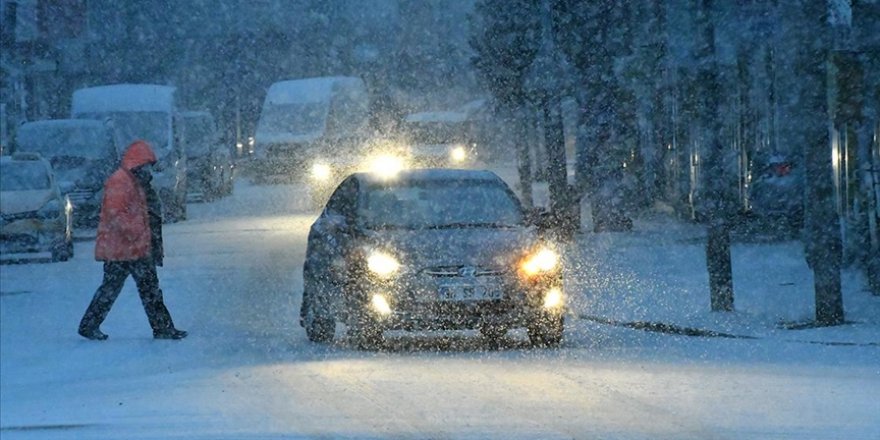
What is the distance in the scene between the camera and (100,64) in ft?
204

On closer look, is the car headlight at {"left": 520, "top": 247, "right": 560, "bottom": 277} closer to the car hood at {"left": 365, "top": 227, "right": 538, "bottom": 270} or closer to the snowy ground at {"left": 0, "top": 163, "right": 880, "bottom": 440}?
the car hood at {"left": 365, "top": 227, "right": 538, "bottom": 270}

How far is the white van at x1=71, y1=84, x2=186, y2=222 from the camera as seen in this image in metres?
32.7

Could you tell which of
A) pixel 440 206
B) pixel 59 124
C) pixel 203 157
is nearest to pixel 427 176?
pixel 440 206

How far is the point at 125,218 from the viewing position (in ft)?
46.0

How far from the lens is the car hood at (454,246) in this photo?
12562mm

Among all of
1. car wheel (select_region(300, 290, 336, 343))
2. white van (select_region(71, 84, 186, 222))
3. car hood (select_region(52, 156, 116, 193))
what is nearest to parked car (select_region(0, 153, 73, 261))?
car hood (select_region(52, 156, 116, 193))

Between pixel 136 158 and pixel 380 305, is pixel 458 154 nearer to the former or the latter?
pixel 136 158

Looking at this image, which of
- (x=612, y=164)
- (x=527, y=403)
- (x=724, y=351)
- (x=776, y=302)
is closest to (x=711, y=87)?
(x=776, y=302)

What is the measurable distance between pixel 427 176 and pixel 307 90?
106 feet

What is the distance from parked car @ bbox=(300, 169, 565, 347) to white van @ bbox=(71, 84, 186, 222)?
19223mm

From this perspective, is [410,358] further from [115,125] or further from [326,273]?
[115,125]

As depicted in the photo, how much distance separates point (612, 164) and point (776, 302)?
11.7 meters

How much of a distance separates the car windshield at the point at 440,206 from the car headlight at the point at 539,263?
1.88ft

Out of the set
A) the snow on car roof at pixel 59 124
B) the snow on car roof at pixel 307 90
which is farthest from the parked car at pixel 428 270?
the snow on car roof at pixel 307 90
